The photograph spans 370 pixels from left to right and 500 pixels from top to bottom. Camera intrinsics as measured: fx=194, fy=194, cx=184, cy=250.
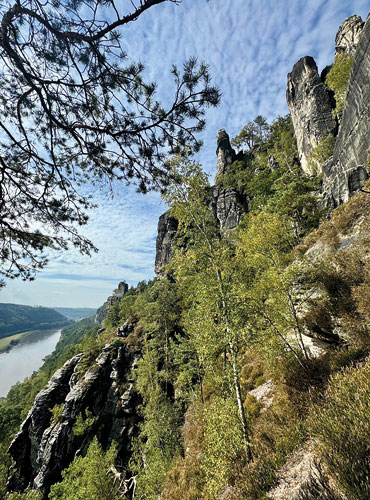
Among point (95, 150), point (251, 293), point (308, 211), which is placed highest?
point (308, 211)

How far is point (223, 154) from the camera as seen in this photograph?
2221 inches

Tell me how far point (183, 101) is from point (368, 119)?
1664cm

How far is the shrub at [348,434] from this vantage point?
2.76 m

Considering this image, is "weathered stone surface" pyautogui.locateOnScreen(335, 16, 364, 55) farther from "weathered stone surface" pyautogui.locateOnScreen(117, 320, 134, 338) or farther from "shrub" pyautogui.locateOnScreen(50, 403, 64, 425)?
"shrub" pyautogui.locateOnScreen(50, 403, 64, 425)

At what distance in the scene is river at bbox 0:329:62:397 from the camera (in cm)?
11556

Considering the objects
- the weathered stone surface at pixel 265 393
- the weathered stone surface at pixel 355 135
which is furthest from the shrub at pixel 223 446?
the weathered stone surface at pixel 355 135

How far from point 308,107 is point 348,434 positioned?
43395mm

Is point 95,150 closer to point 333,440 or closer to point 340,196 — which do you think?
point 333,440

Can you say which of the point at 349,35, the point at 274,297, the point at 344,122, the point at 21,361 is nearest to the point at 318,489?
the point at 274,297

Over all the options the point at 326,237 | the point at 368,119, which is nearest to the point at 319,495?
the point at 326,237

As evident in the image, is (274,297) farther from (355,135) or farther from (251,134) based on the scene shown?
(251,134)

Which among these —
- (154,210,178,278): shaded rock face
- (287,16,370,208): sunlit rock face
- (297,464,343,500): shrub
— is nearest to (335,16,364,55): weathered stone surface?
(287,16,370,208): sunlit rock face

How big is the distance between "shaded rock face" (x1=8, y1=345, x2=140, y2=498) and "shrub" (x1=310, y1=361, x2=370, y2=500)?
941 inches

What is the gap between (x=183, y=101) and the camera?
13.2ft
